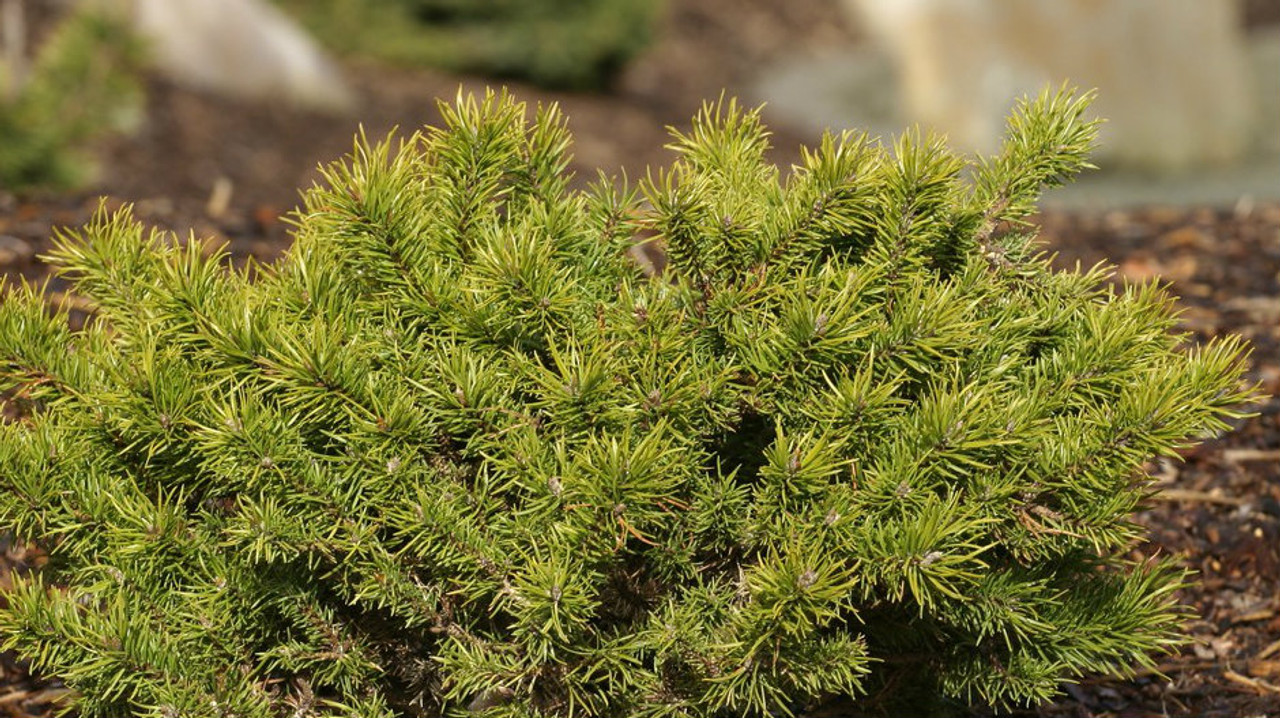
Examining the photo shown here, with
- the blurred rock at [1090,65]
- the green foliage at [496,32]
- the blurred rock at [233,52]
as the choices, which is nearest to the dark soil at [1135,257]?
the blurred rock at [233,52]

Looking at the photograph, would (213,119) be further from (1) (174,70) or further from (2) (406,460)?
(2) (406,460)

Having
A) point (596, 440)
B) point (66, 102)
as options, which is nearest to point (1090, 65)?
point (66, 102)

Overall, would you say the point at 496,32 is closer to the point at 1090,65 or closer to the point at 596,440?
the point at 1090,65

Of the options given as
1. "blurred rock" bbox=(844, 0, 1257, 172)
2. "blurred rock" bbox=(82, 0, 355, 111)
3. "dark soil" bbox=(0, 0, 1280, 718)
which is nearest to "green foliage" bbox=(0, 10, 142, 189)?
"dark soil" bbox=(0, 0, 1280, 718)

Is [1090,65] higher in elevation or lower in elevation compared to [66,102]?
higher

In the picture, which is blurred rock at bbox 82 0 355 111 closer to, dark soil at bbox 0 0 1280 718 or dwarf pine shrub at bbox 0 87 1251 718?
dark soil at bbox 0 0 1280 718
